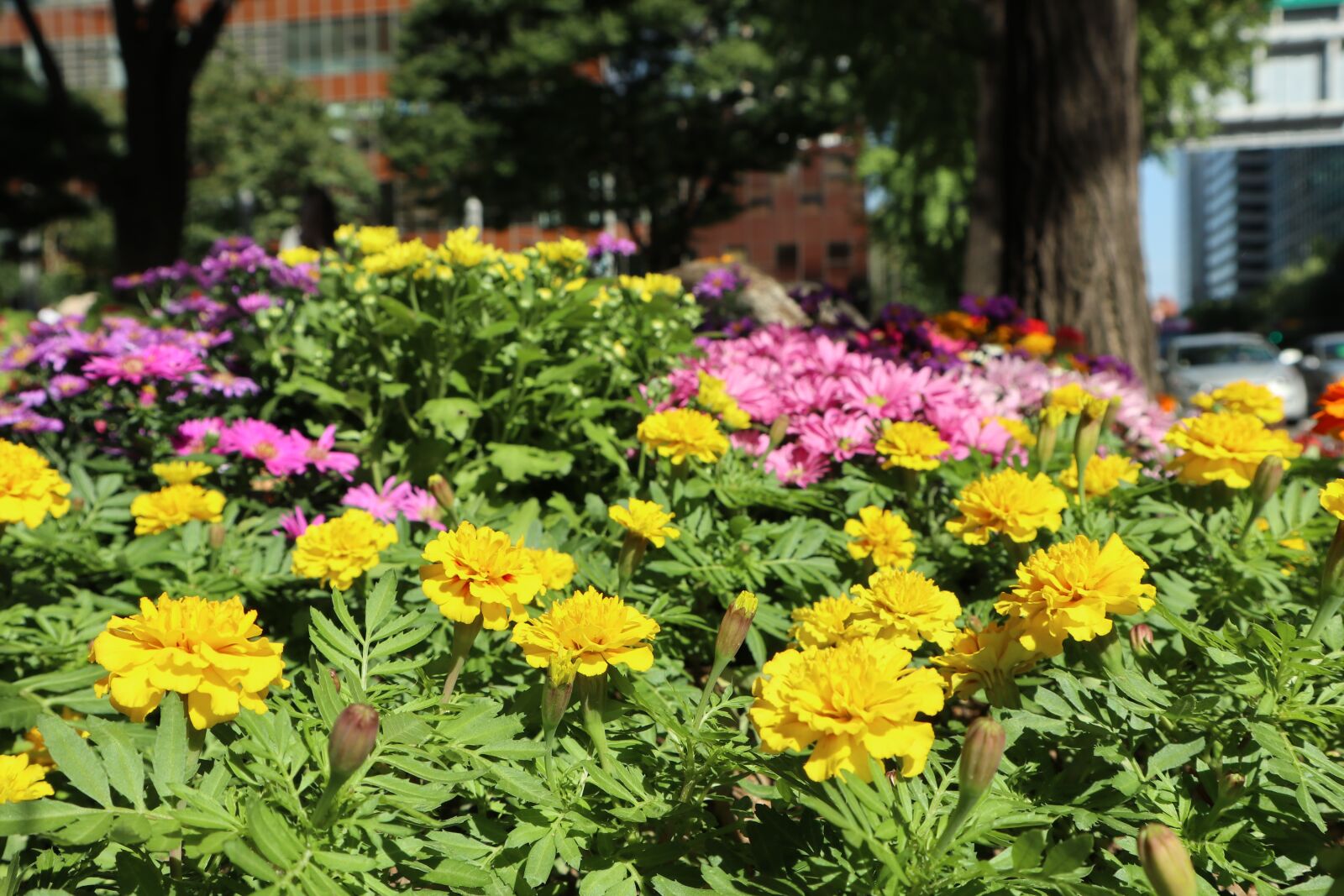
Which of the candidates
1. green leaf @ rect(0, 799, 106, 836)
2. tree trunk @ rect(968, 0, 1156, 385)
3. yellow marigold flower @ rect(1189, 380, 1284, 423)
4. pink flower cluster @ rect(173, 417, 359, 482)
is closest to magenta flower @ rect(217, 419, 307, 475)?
pink flower cluster @ rect(173, 417, 359, 482)

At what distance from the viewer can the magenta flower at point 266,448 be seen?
2555 millimetres

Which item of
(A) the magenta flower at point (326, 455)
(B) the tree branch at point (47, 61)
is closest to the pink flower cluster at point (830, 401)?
(A) the magenta flower at point (326, 455)

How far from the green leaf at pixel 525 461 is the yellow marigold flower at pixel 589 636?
3.97ft

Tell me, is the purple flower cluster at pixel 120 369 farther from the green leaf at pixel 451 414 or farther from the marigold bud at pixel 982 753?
the marigold bud at pixel 982 753

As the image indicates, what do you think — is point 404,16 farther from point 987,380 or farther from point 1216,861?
point 1216,861

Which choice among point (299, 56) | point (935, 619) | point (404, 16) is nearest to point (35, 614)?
point (935, 619)

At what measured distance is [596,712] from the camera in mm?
1394

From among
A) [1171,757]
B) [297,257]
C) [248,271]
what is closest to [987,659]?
[1171,757]

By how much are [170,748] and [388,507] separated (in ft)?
3.88

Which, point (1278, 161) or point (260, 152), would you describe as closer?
point (260, 152)

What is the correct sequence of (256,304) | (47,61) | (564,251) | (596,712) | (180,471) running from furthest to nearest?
(47,61), (256,304), (564,251), (180,471), (596,712)

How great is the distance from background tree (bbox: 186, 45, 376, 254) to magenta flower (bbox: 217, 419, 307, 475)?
37281mm

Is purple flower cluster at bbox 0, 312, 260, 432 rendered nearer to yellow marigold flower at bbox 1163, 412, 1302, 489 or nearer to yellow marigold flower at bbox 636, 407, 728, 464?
yellow marigold flower at bbox 636, 407, 728, 464

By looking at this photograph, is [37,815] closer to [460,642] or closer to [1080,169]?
[460,642]
